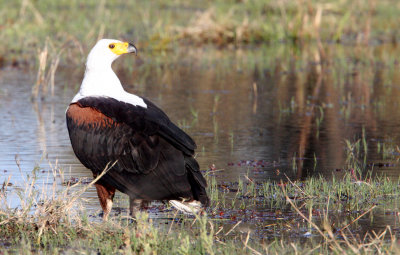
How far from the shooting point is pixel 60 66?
631 inches

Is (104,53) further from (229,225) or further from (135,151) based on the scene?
(229,225)

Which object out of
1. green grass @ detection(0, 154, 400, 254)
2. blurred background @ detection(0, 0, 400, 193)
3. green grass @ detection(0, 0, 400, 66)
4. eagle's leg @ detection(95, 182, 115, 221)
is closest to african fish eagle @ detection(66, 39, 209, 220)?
eagle's leg @ detection(95, 182, 115, 221)

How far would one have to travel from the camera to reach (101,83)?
268 inches

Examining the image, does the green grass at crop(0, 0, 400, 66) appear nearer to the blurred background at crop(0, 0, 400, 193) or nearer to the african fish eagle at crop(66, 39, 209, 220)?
the blurred background at crop(0, 0, 400, 193)

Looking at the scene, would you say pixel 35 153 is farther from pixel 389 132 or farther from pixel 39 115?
pixel 389 132

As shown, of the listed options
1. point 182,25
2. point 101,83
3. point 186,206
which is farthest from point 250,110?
point 182,25

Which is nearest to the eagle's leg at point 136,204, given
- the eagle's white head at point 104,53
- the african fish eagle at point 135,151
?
the african fish eagle at point 135,151

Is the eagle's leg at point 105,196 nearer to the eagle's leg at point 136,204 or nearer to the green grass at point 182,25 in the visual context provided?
the eagle's leg at point 136,204

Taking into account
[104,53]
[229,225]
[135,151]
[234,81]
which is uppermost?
[104,53]

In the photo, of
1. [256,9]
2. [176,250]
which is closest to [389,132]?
[176,250]

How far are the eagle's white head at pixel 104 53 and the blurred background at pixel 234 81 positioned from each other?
892 millimetres

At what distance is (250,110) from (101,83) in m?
5.51

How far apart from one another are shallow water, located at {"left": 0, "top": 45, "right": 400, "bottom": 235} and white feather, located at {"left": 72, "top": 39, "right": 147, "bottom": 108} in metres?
0.77

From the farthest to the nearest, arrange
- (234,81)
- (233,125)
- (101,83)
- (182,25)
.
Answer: (182,25) → (234,81) → (233,125) → (101,83)
